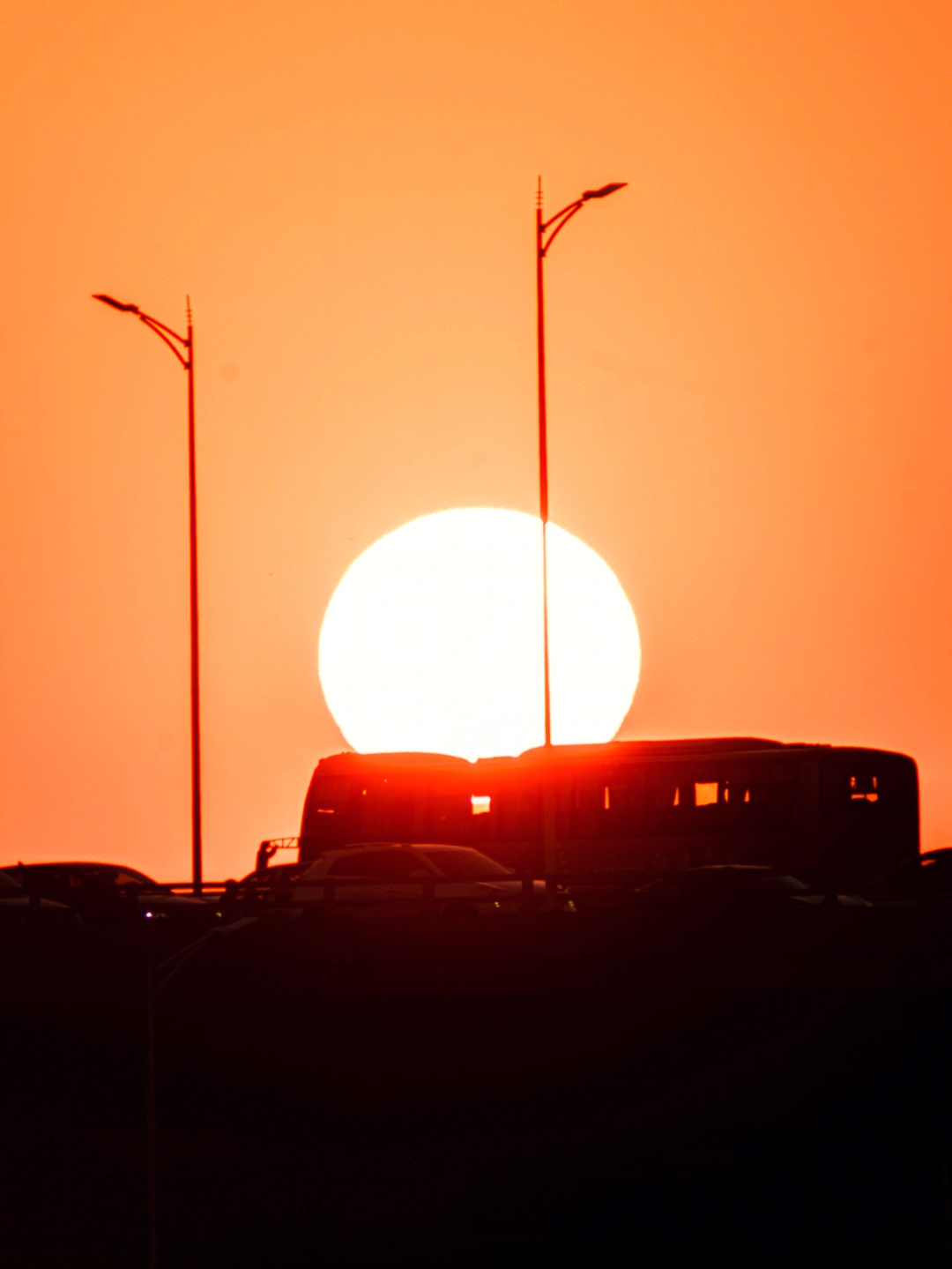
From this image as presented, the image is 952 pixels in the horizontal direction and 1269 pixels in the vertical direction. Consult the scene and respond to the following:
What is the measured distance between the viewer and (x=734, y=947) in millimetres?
29609

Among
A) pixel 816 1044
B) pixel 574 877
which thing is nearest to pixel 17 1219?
pixel 574 877

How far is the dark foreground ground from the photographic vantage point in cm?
2834

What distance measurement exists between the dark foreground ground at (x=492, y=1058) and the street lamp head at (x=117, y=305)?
16549 millimetres

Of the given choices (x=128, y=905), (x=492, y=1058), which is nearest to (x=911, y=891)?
(x=492, y=1058)

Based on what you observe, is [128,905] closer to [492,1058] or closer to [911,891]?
[492,1058]

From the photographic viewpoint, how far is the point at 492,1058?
2988cm

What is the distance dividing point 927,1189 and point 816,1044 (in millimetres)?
2934

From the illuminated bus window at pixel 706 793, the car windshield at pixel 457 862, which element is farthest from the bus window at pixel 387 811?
the car windshield at pixel 457 862

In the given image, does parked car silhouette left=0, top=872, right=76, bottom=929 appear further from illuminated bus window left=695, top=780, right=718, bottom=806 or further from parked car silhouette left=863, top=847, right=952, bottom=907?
illuminated bus window left=695, top=780, right=718, bottom=806

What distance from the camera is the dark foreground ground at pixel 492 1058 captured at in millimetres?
28344

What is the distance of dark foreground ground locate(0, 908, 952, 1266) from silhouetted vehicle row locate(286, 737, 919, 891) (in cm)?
1125

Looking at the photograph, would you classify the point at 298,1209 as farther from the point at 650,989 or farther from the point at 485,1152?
the point at 650,989

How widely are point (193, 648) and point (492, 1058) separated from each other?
60.1 ft

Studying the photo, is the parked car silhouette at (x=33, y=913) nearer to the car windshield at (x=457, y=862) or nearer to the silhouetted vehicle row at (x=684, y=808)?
the car windshield at (x=457, y=862)
